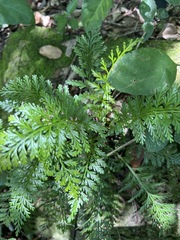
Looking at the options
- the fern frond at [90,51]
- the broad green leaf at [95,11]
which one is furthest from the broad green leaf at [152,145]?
the broad green leaf at [95,11]

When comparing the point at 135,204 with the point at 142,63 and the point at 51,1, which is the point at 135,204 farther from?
the point at 51,1

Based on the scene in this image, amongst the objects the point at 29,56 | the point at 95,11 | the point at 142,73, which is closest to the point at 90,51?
the point at 95,11

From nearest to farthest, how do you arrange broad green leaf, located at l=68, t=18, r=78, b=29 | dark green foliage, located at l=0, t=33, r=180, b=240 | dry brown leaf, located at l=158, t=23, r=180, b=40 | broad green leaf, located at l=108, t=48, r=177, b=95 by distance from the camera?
dark green foliage, located at l=0, t=33, r=180, b=240
broad green leaf, located at l=108, t=48, r=177, b=95
dry brown leaf, located at l=158, t=23, r=180, b=40
broad green leaf, located at l=68, t=18, r=78, b=29

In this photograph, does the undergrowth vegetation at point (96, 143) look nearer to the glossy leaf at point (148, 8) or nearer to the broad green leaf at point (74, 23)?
the glossy leaf at point (148, 8)

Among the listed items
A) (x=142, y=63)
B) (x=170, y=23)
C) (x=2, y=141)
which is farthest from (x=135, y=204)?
(x=170, y=23)

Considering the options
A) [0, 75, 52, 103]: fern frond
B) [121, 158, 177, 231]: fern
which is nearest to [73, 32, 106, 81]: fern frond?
[0, 75, 52, 103]: fern frond

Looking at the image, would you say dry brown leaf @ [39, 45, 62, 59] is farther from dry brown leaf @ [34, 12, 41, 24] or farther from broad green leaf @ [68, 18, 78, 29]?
dry brown leaf @ [34, 12, 41, 24]
